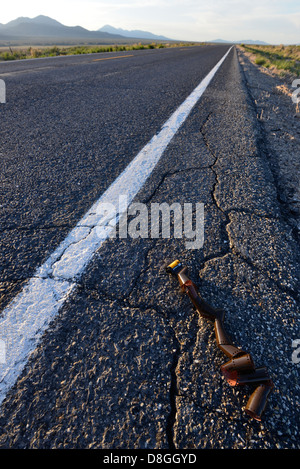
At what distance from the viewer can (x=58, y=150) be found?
241 cm

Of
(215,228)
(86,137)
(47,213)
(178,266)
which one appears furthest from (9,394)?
(86,137)

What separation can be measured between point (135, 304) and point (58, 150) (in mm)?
1877

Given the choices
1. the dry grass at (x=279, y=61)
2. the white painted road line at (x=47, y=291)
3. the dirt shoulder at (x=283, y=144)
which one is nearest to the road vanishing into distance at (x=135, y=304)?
the white painted road line at (x=47, y=291)

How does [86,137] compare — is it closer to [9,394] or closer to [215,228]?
[215,228]

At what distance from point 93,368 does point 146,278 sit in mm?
474

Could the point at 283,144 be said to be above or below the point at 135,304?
above

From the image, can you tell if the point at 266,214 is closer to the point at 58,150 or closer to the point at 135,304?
the point at 135,304

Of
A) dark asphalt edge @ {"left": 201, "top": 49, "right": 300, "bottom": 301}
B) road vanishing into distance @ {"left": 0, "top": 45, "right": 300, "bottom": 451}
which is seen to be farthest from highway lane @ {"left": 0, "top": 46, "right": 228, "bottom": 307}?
dark asphalt edge @ {"left": 201, "top": 49, "right": 300, "bottom": 301}

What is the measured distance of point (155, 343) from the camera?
3.28 feet

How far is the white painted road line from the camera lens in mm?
954

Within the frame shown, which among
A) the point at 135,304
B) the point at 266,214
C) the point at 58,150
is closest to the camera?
the point at 135,304

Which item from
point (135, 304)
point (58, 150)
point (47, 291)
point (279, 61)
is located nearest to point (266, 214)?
point (135, 304)

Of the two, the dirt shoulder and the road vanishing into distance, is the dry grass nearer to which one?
the dirt shoulder

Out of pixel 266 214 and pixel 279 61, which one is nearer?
pixel 266 214
